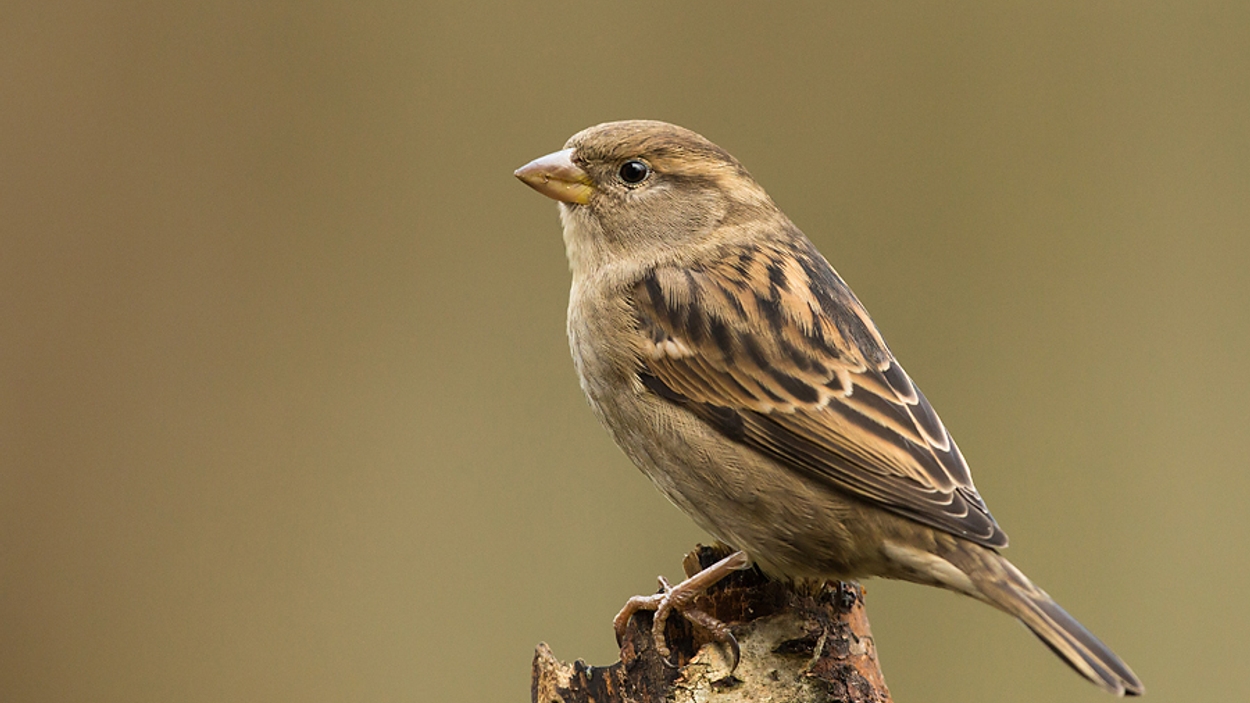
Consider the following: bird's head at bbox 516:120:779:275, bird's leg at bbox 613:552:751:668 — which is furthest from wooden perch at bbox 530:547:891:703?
bird's head at bbox 516:120:779:275

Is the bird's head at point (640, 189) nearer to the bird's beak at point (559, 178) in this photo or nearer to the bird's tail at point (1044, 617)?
the bird's beak at point (559, 178)

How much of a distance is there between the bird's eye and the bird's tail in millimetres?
1131

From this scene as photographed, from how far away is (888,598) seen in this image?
13.7 ft

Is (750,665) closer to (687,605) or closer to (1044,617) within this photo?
(687,605)

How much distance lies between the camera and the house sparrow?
7.30 feet

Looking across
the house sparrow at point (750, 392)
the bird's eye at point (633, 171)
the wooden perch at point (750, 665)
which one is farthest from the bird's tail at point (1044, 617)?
the bird's eye at point (633, 171)

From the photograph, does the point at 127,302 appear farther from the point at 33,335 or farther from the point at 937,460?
the point at 937,460

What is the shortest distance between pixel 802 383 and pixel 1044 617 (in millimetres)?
637

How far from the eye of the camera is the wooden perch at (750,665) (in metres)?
2.13

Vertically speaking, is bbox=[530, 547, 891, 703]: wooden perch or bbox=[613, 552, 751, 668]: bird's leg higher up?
bbox=[613, 552, 751, 668]: bird's leg

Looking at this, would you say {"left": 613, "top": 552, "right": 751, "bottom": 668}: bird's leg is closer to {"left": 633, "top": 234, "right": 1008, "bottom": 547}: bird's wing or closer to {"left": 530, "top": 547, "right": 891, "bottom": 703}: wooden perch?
{"left": 530, "top": 547, "right": 891, "bottom": 703}: wooden perch

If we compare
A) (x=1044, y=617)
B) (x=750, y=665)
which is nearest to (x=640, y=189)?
(x=750, y=665)

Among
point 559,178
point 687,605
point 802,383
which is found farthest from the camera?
point 559,178

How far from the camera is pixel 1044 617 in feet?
6.63
